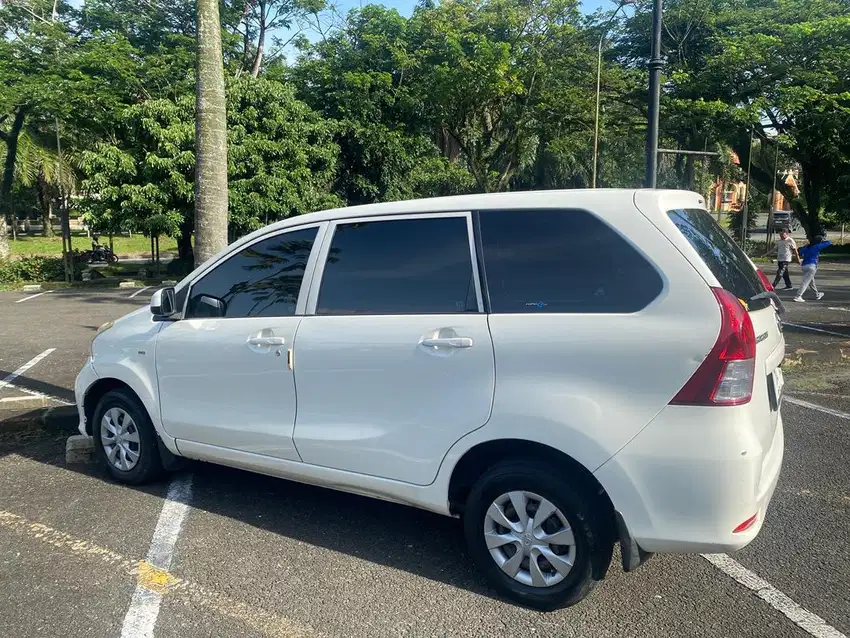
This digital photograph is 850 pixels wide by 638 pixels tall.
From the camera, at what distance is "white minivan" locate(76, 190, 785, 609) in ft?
9.66

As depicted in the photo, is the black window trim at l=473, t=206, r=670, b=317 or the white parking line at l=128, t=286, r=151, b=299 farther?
the white parking line at l=128, t=286, r=151, b=299

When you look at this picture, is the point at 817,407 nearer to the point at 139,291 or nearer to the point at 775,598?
the point at 775,598

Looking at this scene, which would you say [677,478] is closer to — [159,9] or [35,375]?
[35,375]

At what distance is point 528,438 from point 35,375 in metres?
7.21

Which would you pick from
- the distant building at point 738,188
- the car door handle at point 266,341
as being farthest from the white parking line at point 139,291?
the distant building at point 738,188

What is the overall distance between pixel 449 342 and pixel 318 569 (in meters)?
1.42

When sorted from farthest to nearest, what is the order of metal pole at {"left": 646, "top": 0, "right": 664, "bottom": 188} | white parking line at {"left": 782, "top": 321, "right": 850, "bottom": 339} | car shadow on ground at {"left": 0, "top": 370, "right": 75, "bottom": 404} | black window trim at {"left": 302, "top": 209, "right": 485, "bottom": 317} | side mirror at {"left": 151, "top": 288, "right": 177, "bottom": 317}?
white parking line at {"left": 782, "top": 321, "right": 850, "bottom": 339} < metal pole at {"left": 646, "top": 0, "right": 664, "bottom": 188} < car shadow on ground at {"left": 0, "top": 370, "right": 75, "bottom": 404} < side mirror at {"left": 151, "top": 288, "right": 177, "bottom": 317} < black window trim at {"left": 302, "top": 209, "right": 485, "bottom": 317}

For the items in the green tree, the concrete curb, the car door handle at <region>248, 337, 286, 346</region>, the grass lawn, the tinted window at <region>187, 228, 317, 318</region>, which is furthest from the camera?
the grass lawn

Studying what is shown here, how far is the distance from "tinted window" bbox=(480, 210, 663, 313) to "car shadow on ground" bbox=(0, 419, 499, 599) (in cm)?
144

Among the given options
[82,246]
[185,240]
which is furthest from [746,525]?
[82,246]

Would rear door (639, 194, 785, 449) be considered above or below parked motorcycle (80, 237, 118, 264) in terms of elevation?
above

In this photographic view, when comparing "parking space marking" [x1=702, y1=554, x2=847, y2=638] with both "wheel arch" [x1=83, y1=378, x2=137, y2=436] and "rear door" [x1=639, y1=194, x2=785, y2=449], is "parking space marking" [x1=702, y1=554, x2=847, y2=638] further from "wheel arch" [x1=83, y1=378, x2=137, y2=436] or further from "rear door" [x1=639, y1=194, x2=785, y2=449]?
"wheel arch" [x1=83, y1=378, x2=137, y2=436]

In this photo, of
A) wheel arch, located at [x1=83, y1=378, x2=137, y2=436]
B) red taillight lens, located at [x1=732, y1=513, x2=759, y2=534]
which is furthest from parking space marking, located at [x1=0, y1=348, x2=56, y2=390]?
red taillight lens, located at [x1=732, y1=513, x2=759, y2=534]

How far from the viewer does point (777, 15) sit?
28.1 meters
